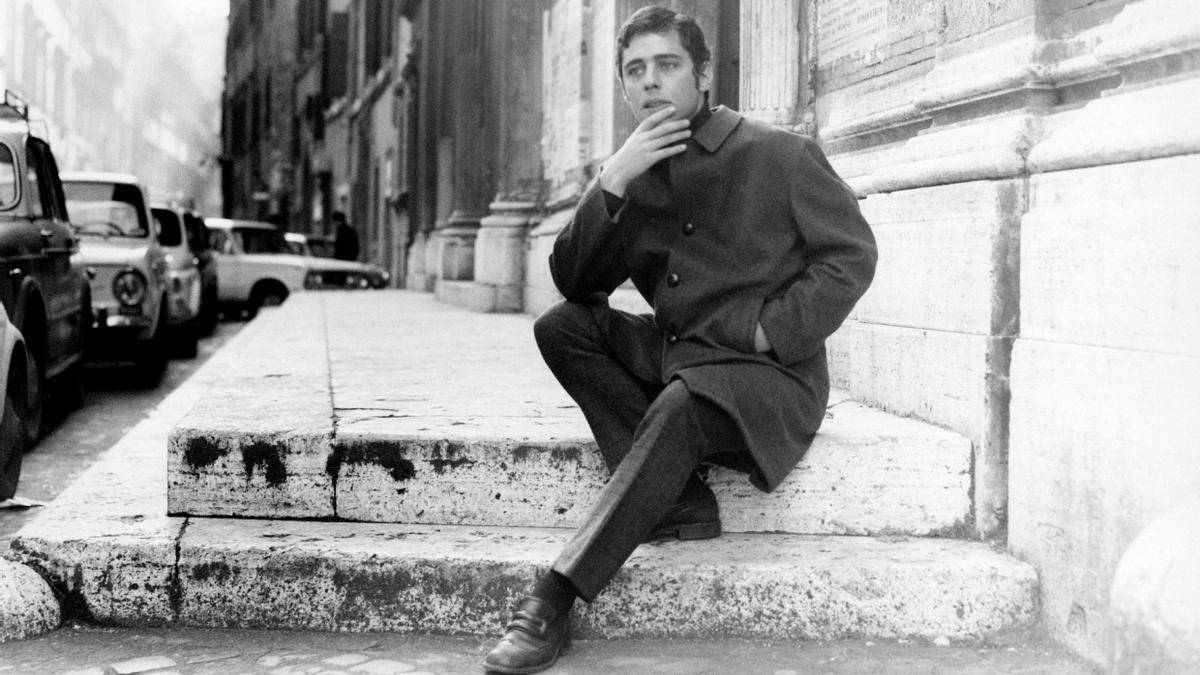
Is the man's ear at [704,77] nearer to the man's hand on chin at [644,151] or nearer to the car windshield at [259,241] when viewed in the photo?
the man's hand on chin at [644,151]

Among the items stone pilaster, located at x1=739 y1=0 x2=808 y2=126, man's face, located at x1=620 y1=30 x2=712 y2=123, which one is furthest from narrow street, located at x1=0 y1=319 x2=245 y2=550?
stone pilaster, located at x1=739 y1=0 x2=808 y2=126

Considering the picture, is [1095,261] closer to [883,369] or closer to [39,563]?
[883,369]

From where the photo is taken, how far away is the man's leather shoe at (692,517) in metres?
3.60

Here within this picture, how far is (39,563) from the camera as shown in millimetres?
3480

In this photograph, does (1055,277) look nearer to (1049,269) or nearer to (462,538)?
(1049,269)

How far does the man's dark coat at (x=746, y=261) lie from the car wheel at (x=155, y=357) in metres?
8.04

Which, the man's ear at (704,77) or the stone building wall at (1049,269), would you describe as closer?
the stone building wall at (1049,269)

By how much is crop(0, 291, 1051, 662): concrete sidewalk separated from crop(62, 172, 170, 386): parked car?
6431mm

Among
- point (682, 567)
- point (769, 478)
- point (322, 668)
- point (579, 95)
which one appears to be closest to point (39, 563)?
point (322, 668)

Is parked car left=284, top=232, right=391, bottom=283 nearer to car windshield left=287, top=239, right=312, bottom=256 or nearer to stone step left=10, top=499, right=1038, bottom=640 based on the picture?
car windshield left=287, top=239, right=312, bottom=256

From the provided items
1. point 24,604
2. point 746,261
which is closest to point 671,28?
point 746,261

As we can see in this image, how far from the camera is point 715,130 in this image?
11.4 ft

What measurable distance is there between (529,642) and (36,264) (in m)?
5.54

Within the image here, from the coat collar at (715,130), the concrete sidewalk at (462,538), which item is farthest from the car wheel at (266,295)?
the coat collar at (715,130)
